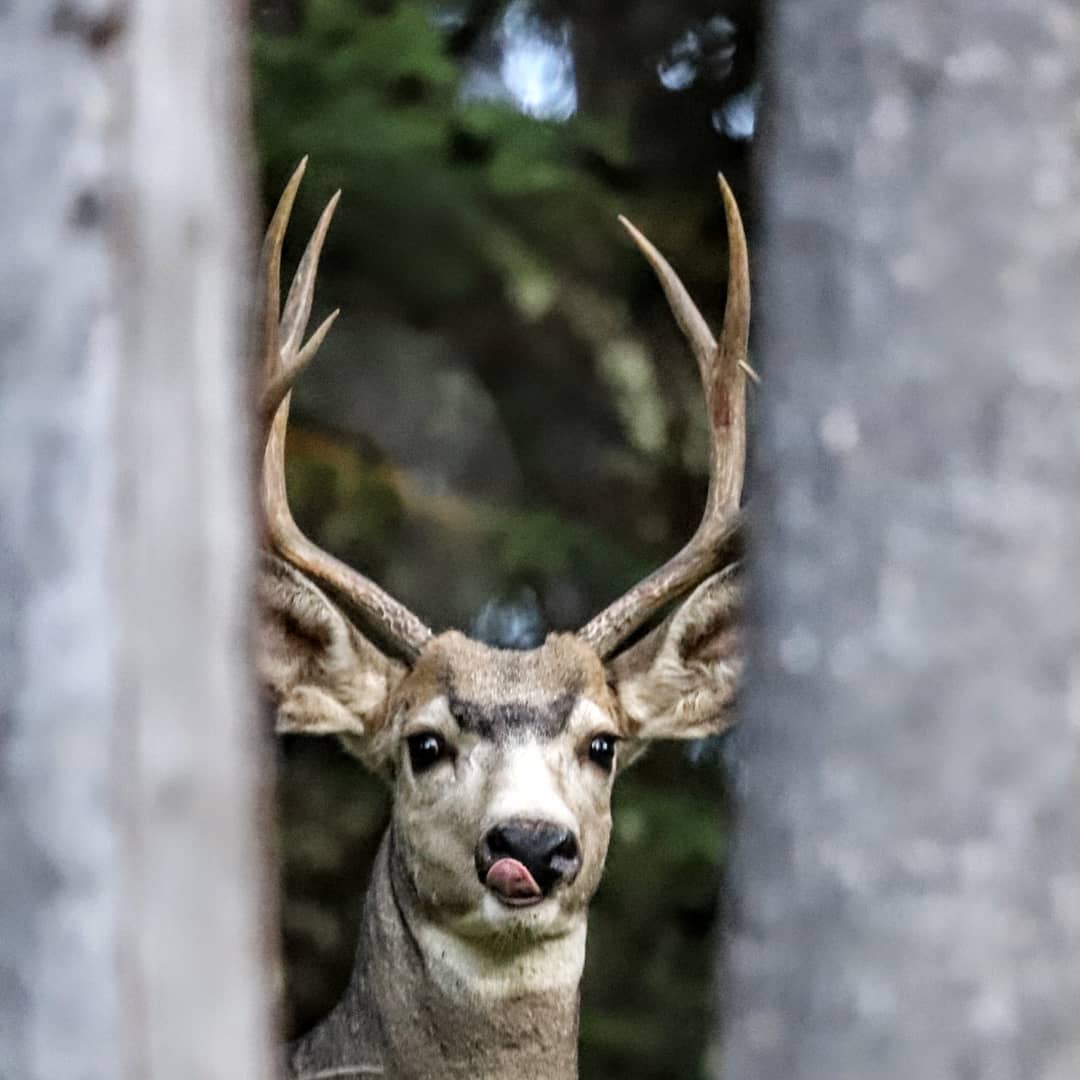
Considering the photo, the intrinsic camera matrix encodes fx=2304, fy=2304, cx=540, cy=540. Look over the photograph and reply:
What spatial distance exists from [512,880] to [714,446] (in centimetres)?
126

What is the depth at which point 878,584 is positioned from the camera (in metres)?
2.64

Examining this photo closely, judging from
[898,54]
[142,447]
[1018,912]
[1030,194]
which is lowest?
[1018,912]

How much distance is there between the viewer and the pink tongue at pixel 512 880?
15.8ft

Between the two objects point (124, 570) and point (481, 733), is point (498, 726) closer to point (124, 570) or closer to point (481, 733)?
point (481, 733)

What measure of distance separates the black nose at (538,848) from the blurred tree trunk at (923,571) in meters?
2.10

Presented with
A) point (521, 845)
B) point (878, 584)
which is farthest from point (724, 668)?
point (878, 584)

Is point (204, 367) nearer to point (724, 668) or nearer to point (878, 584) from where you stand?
point (878, 584)

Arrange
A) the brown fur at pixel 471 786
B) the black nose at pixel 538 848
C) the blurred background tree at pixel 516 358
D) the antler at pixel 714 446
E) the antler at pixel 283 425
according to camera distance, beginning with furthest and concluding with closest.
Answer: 1. the blurred background tree at pixel 516 358
2. the antler at pixel 714 446
3. the antler at pixel 283 425
4. the brown fur at pixel 471 786
5. the black nose at pixel 538 848

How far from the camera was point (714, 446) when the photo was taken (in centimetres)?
552

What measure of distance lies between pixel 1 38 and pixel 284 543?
2.68 metres

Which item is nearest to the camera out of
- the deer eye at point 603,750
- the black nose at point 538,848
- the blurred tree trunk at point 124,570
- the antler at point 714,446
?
the blurred tree trunk at point 124,570

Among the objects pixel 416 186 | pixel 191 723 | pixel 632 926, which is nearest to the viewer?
pixel 191 723

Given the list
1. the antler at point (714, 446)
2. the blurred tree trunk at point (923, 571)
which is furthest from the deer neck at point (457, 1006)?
the blurred tree trunk at point (923, 571)

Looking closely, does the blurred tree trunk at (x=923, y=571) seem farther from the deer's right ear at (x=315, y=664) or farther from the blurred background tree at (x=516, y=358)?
the blurred background tree at (x=516, y=358)
